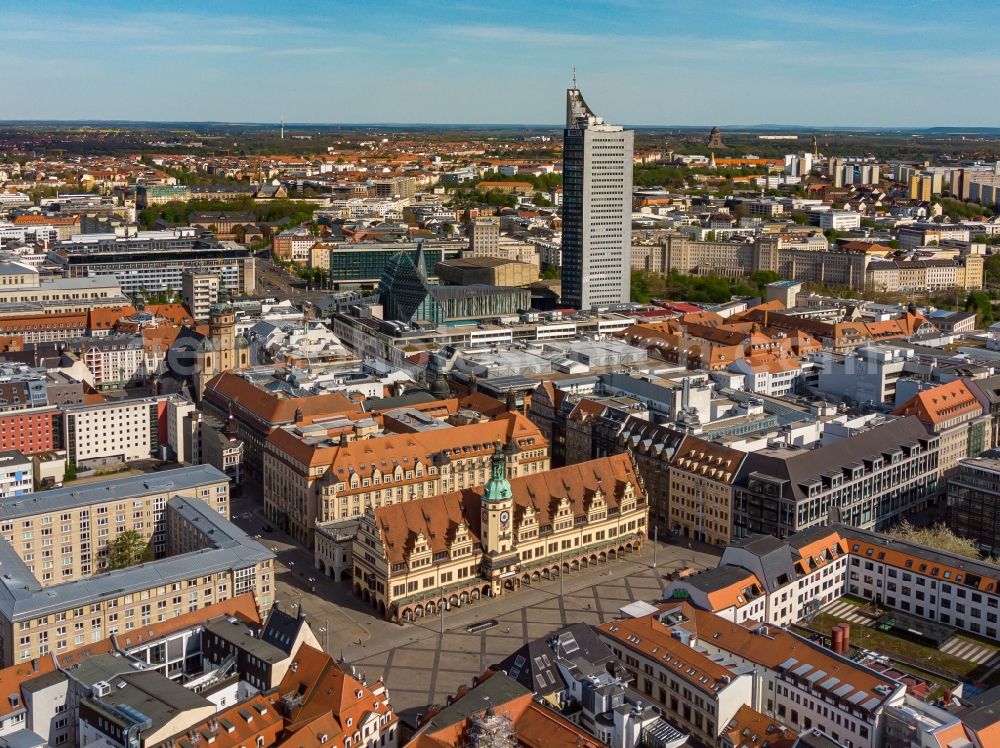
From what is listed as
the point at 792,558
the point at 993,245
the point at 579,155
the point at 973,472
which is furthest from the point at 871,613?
the point at 993,245

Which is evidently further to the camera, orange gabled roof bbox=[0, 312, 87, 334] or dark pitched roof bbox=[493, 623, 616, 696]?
orange gabled roof bbox=[0, 312, 87, 334]

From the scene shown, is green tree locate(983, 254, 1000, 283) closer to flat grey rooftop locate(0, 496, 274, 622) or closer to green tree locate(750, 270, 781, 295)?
green tree locate(750, 270, 781, 295)

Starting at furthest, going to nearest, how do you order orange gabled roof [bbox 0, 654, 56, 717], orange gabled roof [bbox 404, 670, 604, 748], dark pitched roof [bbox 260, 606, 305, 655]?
dark pitched roof [bbox 260, 606, 305, 655] < orange gabled roof [bbox 0, 654, 56, 717] < orange gabled roof [bbox 404, 670, 604, 748]

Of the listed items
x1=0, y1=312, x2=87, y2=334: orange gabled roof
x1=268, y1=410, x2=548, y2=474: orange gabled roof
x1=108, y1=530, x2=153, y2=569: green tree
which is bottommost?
x1=108, y1=530, x2=153, y2=569: green tree

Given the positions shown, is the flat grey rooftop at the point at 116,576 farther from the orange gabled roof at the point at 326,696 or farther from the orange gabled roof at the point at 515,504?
the orange gabled roof at the point at 326,696

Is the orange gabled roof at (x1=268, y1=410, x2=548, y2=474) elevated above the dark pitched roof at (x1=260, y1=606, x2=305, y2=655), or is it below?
above

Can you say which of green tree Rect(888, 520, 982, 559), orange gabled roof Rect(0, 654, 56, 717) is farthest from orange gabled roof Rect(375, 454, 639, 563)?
orange gabled roof Rect(0, 654, 56, 717)

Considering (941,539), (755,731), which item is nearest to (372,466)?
(755,731)
